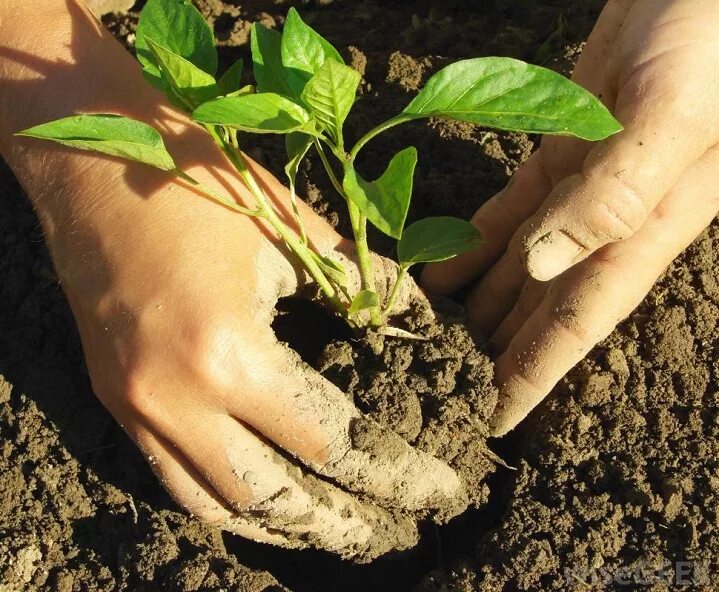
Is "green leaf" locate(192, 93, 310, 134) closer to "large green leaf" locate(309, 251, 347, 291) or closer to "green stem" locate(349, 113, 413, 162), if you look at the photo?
"green stem" locate(349, 113, 413, 162)

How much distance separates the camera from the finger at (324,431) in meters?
1.41

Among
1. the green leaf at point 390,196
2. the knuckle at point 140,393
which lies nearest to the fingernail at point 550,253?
the green leaf at point 390,196

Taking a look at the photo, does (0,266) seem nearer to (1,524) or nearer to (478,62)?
(1,524)

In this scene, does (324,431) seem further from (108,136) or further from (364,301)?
(108,136)

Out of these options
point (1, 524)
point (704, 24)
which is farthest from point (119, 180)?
point (704, 24)

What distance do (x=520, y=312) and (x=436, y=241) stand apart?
34 centimetres

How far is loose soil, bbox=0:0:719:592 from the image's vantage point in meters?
1.54

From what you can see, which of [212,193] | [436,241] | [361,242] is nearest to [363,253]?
[361,242]

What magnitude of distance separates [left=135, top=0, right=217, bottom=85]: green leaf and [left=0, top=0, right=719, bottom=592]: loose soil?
590mm

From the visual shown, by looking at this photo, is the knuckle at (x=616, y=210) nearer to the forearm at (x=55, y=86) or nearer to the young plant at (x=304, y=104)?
the young plant at (x=304, y=104)

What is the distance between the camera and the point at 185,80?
126 cm

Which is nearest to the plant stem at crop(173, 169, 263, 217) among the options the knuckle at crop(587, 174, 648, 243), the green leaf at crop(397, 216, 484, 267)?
the green leaf at crop(397, 216, 484, 267)

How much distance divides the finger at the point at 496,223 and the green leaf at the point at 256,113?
69 centimetres

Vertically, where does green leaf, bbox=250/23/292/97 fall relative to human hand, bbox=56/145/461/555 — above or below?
above
